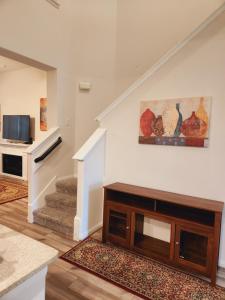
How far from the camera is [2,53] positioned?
2920 mm

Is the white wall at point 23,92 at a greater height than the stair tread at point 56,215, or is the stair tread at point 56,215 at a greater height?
the white wall at point 23,92

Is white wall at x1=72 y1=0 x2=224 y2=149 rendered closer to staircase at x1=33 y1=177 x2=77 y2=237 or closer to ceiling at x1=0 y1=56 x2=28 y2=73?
staircase at x1=33 y1=177 x2=77 y2=237

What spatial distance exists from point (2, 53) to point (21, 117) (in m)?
3.10

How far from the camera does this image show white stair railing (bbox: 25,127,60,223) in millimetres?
3266

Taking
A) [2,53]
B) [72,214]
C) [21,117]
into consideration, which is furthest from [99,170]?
[21,117]

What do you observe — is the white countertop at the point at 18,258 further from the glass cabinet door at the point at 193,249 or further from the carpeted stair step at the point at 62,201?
the carpeted stair step at the point at 62,201

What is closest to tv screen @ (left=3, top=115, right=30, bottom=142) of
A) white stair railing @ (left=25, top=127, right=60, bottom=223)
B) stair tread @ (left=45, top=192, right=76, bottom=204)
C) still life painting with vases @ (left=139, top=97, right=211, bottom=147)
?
white stair railing @ (left=25, top=127, right=60, bottom=223)

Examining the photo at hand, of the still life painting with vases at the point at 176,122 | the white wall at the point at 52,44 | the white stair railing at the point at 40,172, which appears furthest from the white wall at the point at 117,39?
the still life painting with vases at the point at 176,122

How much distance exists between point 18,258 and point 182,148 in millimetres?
2037

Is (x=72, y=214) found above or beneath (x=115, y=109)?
beneath

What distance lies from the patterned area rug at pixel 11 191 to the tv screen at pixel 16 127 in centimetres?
123

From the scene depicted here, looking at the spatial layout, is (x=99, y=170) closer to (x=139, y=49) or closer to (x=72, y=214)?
(x=72, y=214)

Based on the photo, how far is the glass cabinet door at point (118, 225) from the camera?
2533 mm

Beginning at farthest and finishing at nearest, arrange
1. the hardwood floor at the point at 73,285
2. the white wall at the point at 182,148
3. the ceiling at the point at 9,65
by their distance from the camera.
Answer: the ceiling at the point at 9,65 < the white wall at the point at 182,148 < the hardwood floor at the point at 73,285
